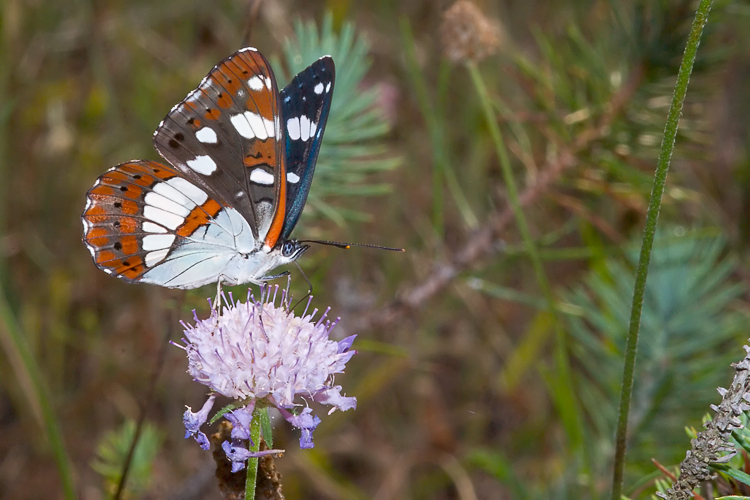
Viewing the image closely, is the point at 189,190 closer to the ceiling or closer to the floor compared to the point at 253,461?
closer to the ceiling

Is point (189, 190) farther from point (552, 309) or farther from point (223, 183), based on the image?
point (552, 309)

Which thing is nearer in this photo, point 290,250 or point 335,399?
point 335,399

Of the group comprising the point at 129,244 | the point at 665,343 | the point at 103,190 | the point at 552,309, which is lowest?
the point at 552,309

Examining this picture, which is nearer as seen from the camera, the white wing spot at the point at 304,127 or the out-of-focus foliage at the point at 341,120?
the white wing spot at the point at 304,127

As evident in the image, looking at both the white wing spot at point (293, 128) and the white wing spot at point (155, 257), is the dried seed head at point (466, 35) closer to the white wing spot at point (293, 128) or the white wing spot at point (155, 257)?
the white wing spot at point (293, 128)

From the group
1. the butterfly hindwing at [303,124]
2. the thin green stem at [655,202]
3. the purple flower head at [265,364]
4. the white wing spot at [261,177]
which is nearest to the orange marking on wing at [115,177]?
the white wing spot at [261,177]

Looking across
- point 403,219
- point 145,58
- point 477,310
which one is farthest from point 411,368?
point 145,58

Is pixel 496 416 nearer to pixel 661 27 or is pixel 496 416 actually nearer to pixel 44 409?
pixel 661 27

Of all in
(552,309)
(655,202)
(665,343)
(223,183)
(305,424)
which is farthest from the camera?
(665,343)

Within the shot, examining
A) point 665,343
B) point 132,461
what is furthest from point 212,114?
point 665,343
